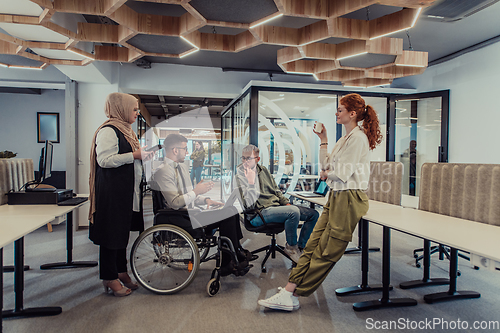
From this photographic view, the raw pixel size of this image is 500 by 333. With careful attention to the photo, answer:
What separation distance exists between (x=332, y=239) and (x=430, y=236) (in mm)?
608

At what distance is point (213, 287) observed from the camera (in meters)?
2.40

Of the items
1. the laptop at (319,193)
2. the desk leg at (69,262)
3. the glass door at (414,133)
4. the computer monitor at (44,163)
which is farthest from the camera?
the glass door at (414,133)

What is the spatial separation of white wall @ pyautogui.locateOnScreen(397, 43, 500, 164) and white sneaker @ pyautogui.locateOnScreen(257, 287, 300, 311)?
4509 mm

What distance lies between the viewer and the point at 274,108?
568cm

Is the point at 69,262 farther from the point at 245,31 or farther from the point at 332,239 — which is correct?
the point at 245,31

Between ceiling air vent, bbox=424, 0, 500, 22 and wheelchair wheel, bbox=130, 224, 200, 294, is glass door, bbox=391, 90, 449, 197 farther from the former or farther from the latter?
wheelchair wheel, bbox=130, 224, 200, 294

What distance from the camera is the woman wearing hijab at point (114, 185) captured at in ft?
7.25

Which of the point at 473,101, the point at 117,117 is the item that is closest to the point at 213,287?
the point at 117,117

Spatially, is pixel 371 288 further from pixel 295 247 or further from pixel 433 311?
pixel 295 247

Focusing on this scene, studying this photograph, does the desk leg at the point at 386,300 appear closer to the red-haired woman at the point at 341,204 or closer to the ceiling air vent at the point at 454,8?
the red-haired woman at the point at 341,204

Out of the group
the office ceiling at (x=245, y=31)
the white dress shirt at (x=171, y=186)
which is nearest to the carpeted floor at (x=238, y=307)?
the white dress shirt at (x=171, y=186)

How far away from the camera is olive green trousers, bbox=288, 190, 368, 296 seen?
201cm

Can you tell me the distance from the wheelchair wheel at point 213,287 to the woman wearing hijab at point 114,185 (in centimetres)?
68

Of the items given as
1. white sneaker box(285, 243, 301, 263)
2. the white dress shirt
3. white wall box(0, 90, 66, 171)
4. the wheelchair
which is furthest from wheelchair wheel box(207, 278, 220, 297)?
white wall box(0, 90, 66, 171)
